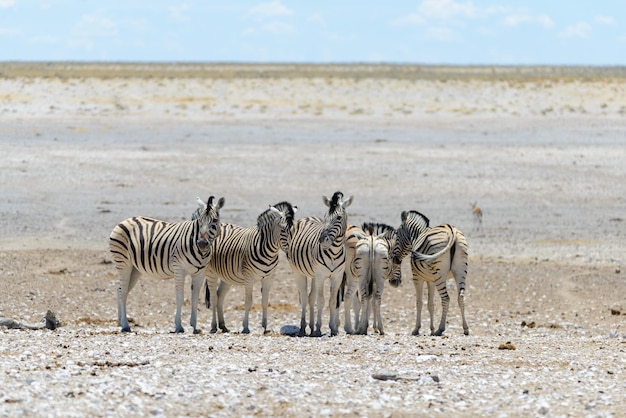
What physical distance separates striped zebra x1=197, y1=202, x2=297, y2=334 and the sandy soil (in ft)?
2.34

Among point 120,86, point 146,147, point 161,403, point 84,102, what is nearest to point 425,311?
point 161,403

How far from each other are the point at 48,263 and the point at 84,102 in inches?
1091

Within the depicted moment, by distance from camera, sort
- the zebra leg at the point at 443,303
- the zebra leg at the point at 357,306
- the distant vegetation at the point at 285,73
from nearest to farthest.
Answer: the zebra leg at the point at 443,303, the zebra leg at the point at 357,306, the distant vegetation at the point at 285,73

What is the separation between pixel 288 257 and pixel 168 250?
1586mm

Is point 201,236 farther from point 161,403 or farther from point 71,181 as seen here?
point 71,181

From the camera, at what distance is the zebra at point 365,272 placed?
589 inches

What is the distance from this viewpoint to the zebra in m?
15.0

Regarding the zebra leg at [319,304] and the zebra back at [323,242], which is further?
the zebra leg at [319,304]

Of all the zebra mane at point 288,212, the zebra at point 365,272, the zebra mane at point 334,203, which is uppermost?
the zebra mane at point 334,203

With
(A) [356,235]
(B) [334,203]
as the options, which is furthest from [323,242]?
(A) [356,235]

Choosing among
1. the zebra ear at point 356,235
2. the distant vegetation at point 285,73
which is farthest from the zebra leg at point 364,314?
the distant vegetation at point 285,73

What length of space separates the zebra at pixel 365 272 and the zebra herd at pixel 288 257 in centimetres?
1

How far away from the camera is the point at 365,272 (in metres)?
15.1

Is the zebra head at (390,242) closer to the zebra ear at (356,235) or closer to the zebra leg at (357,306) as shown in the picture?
the zebra ear at (356,235)
